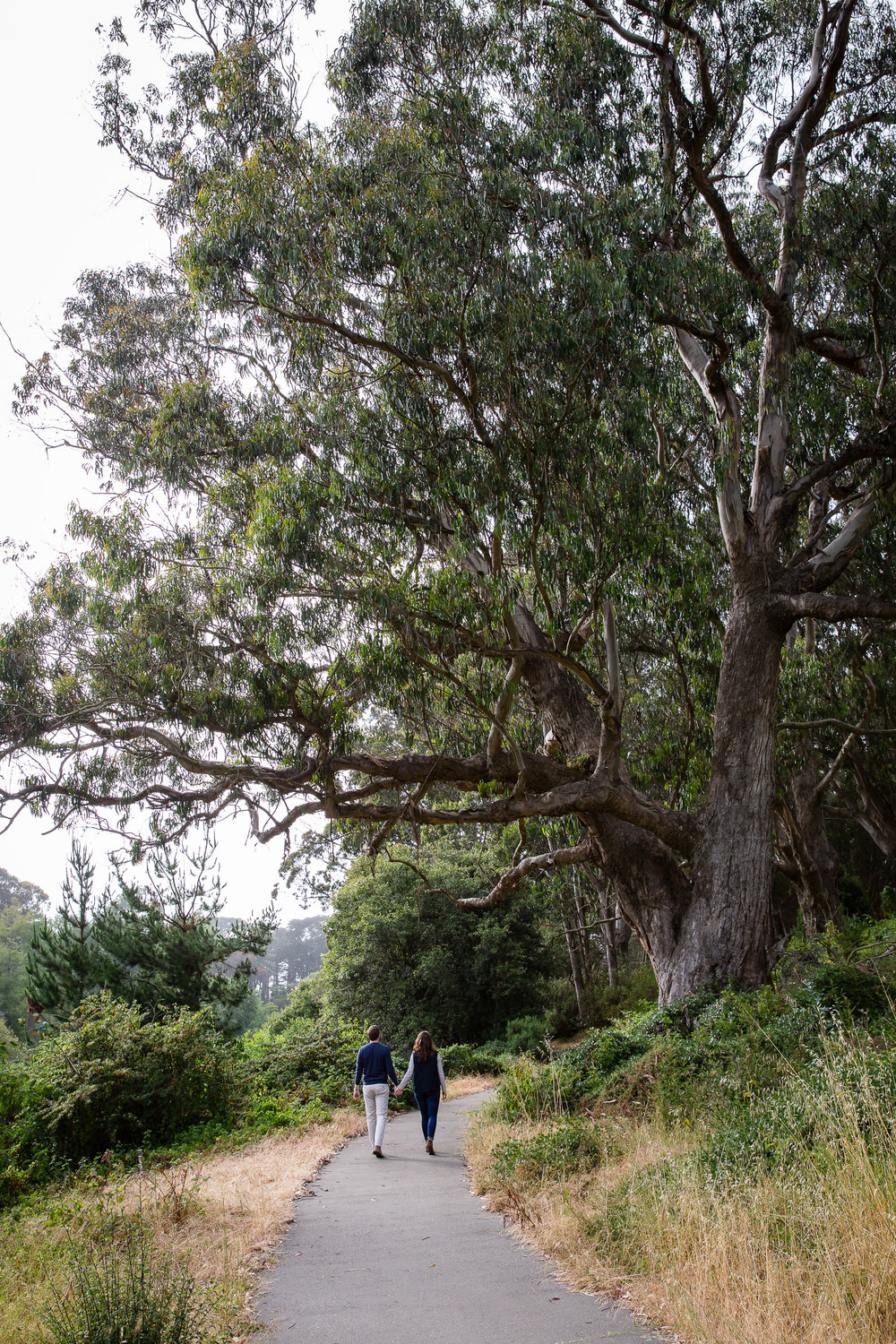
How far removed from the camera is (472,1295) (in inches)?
190

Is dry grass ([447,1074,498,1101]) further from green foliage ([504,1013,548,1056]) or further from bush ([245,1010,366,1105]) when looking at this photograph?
green foliage ([504,1013,548,1056])

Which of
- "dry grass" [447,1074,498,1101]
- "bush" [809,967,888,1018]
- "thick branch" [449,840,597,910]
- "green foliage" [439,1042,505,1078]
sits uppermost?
"thick branch" [449,840,597,910]

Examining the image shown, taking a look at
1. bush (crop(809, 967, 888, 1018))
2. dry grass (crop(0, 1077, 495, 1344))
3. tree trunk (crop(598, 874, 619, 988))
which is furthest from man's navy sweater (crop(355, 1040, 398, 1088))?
tree trunk (crop(598, 874, 619, 988))

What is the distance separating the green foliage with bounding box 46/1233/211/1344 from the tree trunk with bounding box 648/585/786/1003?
Result: 6.97 meters

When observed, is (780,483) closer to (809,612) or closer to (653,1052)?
(809,612)

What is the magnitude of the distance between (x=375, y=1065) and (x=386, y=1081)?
0.26 m

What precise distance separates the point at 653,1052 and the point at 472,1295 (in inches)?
165

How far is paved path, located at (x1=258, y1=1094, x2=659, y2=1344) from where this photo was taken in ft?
14.1

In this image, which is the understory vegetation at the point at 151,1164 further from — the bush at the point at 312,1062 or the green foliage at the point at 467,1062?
the green foliage at the point at 467,1062

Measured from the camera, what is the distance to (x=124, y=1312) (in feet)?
12.1

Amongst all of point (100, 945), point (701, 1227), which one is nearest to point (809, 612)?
point (701, 1227)

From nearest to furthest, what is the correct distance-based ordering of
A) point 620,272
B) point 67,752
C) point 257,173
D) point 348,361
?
1. point 620,272
2. point 257,173
3. point 67,752
4. point 348,361

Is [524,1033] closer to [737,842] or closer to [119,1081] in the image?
[119,1081]

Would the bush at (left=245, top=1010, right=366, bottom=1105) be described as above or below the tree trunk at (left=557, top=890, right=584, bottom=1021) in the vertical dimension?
below
